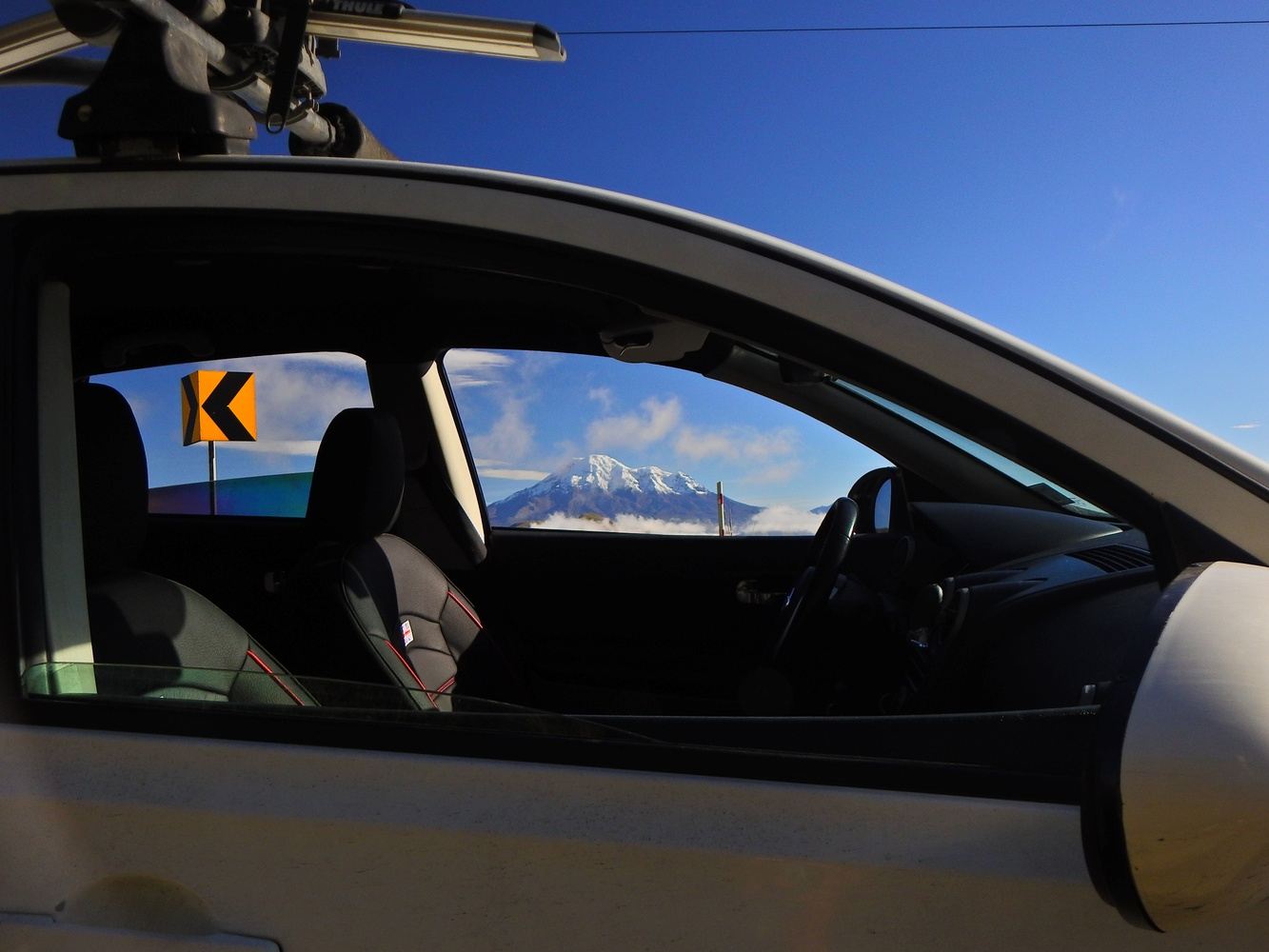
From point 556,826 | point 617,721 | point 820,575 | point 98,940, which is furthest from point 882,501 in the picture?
point 98,940

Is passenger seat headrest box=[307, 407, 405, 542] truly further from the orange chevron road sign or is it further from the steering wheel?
the steering wheel

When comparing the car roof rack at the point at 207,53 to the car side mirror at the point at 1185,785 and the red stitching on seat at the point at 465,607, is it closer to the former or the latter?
the car side mirror at the point at 1185,785

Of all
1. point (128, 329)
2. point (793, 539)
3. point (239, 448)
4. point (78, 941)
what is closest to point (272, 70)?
point (128, 329)

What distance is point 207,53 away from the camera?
4.76 feet

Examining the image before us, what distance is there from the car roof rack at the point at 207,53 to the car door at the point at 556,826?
1.68ft

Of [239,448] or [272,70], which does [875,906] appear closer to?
[272,70]

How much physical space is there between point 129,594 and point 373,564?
84 centimetres

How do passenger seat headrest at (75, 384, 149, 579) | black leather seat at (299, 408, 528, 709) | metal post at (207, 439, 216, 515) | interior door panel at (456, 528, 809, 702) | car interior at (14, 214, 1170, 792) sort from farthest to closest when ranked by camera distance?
1. interior door panel at (456, 528, 809, 702)
2. metal post at (207, 439, 216, 515)
3. black leather seat at (299, 408, 528, 709)
4. passenger seat headrest at (75, 384, 149, 579)
5. car interior at (14, 214, 1170, 792)

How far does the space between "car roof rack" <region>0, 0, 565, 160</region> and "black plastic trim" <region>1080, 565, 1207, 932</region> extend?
3.42ft

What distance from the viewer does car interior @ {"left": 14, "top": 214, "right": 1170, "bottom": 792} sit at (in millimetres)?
1173

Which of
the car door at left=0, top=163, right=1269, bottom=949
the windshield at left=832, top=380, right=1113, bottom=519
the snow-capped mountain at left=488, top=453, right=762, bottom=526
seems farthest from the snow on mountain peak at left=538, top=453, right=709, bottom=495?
the car door at left=0, top=163, right=1269, bottom=949

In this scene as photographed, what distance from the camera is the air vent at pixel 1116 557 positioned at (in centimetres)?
133

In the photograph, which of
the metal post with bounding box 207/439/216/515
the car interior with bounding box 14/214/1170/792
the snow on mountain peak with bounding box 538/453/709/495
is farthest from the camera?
the snow on mountain peak with bounding box 538/453/709/495

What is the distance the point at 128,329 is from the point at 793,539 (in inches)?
68.3
